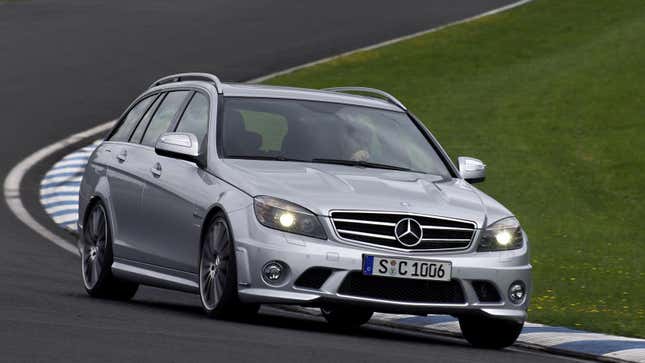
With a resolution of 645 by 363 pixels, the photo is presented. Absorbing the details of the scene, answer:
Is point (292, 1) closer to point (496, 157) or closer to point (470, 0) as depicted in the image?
point (470, 0)

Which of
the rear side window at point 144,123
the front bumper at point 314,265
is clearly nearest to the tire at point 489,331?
the front bumper at point 314,265

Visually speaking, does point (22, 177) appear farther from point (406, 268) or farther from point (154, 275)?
point (406, 268)

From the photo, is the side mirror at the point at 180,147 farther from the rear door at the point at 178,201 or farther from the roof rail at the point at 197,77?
the roof rail at the point at 197,77

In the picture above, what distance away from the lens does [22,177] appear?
22625 millimetres

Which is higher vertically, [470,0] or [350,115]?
[350,115]

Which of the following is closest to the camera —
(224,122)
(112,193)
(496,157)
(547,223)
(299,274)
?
(299,274)

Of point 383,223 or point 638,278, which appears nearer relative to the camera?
point 383,223

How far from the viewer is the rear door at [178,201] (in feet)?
36.5

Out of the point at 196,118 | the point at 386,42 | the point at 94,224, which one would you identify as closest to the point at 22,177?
the point at 94,224

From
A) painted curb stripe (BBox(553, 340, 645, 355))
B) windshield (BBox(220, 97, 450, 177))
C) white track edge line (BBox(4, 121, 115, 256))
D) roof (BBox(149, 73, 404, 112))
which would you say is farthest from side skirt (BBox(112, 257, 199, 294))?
white track edge line (BBox(4, 121, 115, 256))

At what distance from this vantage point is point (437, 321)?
12.3m

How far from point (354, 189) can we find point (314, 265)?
64cm

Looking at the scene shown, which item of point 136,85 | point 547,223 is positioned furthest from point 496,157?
point 136,85

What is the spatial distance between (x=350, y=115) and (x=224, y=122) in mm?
928
